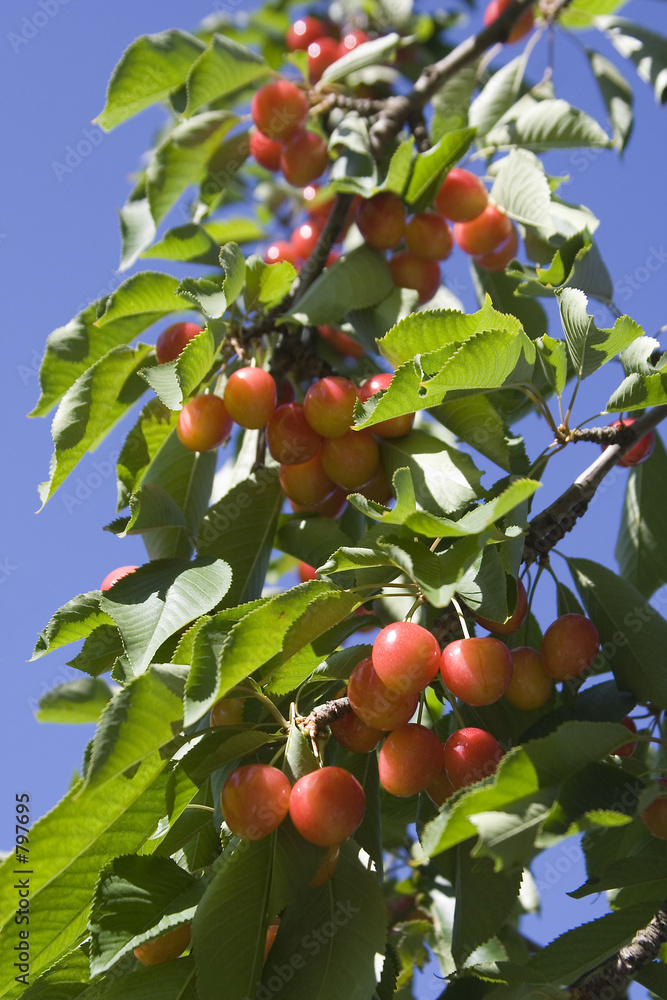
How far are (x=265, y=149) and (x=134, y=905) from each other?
1960 mm

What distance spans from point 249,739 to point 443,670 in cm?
32

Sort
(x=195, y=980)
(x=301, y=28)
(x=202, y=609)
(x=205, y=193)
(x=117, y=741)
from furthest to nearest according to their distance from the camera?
(x=301, y=28)
(x=205, y=193)
(x=202, y=609)
(x=195, y=980)
(x=117, y=741)

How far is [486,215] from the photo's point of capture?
6.79 ft

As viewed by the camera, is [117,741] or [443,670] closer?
[117,741]

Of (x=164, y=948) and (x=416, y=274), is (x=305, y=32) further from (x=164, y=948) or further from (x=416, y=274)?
(x=164, y=948)

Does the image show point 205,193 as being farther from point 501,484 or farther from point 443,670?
point 443,670

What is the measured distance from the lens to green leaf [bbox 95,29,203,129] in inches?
81.0

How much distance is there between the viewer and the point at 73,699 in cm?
180

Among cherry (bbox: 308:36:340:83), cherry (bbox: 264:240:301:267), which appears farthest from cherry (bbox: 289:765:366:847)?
cherry (bbox: 308:36:340:83)

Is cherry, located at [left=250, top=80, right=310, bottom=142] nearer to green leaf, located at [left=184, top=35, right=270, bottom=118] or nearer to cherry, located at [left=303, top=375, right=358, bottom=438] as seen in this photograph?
green leaf, located at [left=184, top=35, right=270, bottom=118]

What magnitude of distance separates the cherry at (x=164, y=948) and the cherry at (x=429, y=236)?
1.51 m

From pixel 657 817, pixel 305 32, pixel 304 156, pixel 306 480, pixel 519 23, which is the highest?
pixel 305 32

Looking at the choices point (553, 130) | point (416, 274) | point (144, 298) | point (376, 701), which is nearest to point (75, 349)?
point (144, 298)

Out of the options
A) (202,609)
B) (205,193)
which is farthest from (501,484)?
(205,193)
